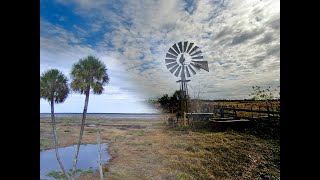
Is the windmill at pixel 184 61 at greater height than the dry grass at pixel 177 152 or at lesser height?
greater

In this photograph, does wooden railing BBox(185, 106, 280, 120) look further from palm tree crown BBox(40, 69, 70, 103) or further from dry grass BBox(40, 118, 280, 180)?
palm tree crown BBox(40, 69, 70, 103)

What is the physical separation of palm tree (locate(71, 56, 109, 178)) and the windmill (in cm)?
115

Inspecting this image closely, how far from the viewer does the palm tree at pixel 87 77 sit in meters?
4.18

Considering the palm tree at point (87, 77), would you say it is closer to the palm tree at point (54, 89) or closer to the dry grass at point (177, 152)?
the palm tree at point (54, 89)

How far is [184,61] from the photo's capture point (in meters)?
4.23

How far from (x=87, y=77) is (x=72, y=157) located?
5.03ft

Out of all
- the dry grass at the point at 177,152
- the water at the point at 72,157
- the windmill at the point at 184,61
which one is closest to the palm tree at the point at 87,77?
the water at the point at 72,157

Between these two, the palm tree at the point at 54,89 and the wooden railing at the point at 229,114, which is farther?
the wooden railing at the point at 229,114

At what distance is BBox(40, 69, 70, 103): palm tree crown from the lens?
3.99 metres

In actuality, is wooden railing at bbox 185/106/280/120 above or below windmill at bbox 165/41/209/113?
below

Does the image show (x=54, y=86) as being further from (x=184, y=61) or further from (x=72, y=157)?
(x=184, y=61)

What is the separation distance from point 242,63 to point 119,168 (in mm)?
2816

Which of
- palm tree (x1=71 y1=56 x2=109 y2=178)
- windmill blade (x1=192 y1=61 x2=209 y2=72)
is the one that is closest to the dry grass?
palm tree (x1=71 y1=56 x2=109 y2=178)
